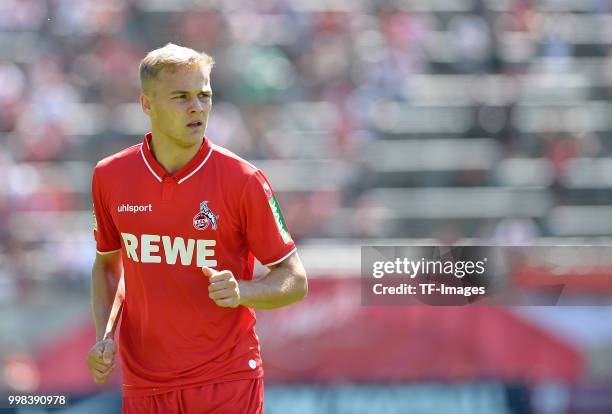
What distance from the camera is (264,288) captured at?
3.61 meters

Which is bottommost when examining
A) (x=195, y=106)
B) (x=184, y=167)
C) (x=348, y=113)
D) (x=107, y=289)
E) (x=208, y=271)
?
(x=107, y=289)

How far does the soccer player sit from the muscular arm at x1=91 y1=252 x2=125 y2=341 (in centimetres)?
13

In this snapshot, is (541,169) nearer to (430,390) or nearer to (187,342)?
(430,390)

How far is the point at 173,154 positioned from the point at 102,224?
16.6 inches

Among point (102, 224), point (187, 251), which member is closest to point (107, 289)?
point (102, 224)

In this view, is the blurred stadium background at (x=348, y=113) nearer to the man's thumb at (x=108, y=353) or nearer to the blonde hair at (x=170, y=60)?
the man's thumb at (x=108, y=353)

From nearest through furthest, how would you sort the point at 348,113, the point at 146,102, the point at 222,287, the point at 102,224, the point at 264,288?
the point at 222,287 → the point at 264,288 → the point at 146,102 → the point at 102,224 → the point at 348,113

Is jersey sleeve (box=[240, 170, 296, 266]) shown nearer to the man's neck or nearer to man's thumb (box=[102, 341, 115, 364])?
the man's neck

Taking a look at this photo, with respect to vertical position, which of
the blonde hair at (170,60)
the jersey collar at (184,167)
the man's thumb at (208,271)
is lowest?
the man's thumb at (208,271)

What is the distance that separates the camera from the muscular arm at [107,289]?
13.0 ft

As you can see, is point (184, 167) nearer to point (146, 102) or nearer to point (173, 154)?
point (173, 154)

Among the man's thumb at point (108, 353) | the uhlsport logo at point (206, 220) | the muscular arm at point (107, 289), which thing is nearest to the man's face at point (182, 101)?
the uhlsport logo at point (206, 220)

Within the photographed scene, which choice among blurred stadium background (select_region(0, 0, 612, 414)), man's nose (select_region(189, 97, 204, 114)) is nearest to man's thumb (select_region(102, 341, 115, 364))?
man's nose (select_region(189, 97, 204, 114))

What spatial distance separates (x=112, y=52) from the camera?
11.6 meters
